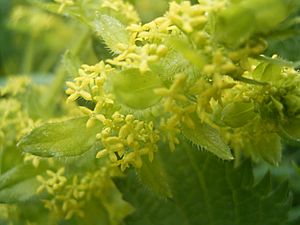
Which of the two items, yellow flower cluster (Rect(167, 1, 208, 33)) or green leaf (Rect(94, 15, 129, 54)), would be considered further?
green leaf (Rect(94, 15, 129, 54))

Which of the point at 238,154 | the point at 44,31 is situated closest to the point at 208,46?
the point at 238,154

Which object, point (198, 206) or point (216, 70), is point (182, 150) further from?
point (216, 70)

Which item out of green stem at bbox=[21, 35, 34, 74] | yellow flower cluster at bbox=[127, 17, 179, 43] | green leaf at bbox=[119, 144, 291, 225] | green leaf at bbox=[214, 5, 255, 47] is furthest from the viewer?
green stem at bbox=[21, 35, 34, 74]

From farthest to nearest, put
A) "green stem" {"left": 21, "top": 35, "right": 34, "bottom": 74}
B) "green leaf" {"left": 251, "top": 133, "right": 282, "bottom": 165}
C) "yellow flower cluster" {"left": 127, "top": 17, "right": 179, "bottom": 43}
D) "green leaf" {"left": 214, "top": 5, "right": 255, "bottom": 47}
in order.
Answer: "green stem" {"left": 21, "top": 35, "right": 34, "bottom": 74} → "green leaf" {"left": 251, "top": 133, "right": 282, "bottom": 165} → "yellow flower cluster" {"left": 127, "top": 17, "right": 179, "bottom": 43} → "green leaf" {"left": 214, "top": 5, "right": 255, "bottom": 47}

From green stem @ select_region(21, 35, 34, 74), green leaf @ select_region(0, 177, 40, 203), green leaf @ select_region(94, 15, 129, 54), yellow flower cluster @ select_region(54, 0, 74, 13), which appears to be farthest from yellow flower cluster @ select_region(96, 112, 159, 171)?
green stem @ select_region(21, 35, 34, 74)

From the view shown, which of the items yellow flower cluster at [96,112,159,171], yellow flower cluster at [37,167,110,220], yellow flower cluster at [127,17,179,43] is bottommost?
yellow flower cluster at [37,167,110,220]

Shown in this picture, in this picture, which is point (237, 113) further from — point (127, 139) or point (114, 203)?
point (114, 203)

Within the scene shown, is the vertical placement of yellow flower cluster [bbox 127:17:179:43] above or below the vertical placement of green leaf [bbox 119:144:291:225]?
above

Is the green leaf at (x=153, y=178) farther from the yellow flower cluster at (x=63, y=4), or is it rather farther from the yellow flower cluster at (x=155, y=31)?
the yellow flower cluster at (x=63, y=4)

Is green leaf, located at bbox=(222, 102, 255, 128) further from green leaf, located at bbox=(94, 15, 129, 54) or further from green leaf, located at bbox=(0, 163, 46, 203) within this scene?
green leaf, located at bbox=(0, 163, 46, 203)
